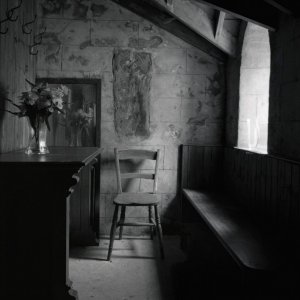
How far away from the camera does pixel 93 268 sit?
3480mm

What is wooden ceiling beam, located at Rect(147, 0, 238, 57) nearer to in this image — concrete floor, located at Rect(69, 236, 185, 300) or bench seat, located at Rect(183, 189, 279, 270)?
bench seat, located at Rect(183, 189, 279, 270)

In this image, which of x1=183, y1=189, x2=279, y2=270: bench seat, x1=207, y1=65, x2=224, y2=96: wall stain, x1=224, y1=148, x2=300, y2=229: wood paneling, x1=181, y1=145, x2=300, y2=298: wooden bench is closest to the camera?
x1=183, y1=189, x2=279, y2=270: bench seat

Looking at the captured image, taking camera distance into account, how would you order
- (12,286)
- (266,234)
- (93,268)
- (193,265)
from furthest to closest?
(93,268)
(193,265)
(266,234)
(12,286)

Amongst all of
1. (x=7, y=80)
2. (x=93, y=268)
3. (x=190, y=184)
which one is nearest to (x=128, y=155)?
(x=190, y=184)

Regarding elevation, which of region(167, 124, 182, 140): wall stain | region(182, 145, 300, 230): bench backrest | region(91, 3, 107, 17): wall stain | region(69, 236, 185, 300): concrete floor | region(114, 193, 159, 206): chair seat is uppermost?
region(91, 3, 107, 17): wall stain

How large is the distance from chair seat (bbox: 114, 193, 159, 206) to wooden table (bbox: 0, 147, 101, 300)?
58.8 inches

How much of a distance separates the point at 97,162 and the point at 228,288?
95.8 inches

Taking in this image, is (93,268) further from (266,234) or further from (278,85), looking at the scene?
(278,85)

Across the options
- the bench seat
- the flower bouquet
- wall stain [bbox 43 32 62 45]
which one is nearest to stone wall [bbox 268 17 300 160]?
the bench seat

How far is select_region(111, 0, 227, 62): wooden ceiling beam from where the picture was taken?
4320mm

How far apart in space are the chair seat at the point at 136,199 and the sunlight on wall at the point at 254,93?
1126 mm

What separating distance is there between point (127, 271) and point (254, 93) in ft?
7.13

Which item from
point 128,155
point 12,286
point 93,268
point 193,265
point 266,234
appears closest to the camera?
point 12,286

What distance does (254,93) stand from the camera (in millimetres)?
3955
